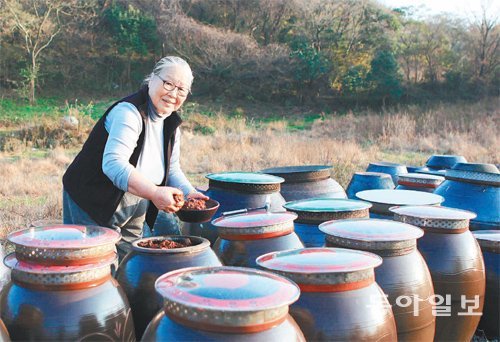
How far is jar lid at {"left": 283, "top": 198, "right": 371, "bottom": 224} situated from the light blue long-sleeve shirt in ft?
2.32

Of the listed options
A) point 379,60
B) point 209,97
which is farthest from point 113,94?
point 379,60

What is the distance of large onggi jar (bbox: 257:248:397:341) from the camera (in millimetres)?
1678

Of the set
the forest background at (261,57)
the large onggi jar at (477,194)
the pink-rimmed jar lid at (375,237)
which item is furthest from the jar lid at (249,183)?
the forest background at (261,57)

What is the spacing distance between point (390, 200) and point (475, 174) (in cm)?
63

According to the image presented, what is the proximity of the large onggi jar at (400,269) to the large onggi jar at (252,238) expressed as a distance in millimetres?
172

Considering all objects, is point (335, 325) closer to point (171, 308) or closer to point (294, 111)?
point (171, 308)

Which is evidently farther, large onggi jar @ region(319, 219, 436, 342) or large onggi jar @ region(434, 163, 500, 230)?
large onggi jar @ region(434, 163, 500, 230)

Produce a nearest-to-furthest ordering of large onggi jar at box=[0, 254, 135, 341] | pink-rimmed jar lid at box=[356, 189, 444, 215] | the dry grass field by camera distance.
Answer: large onggi jar at box=[0, 254, 135, 341] → pink-rimmed jar lid at box=[356, 189, 444, 215] → the dry grass field

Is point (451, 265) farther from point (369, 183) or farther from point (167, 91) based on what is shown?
point (369, 183)

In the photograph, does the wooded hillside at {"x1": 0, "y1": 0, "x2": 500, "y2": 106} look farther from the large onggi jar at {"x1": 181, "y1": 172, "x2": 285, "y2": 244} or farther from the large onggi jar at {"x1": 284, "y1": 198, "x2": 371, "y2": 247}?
the large onggi jar at {"x1": 284, "y1": 198, "x2": 371, "y2": 247}

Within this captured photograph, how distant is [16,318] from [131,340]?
386 millimetres

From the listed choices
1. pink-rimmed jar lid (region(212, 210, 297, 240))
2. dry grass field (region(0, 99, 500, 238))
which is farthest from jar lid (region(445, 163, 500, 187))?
dry grass field (region(0, 99, 500, 238))

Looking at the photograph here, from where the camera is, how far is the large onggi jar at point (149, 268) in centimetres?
200

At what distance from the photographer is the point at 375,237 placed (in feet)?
6.64
